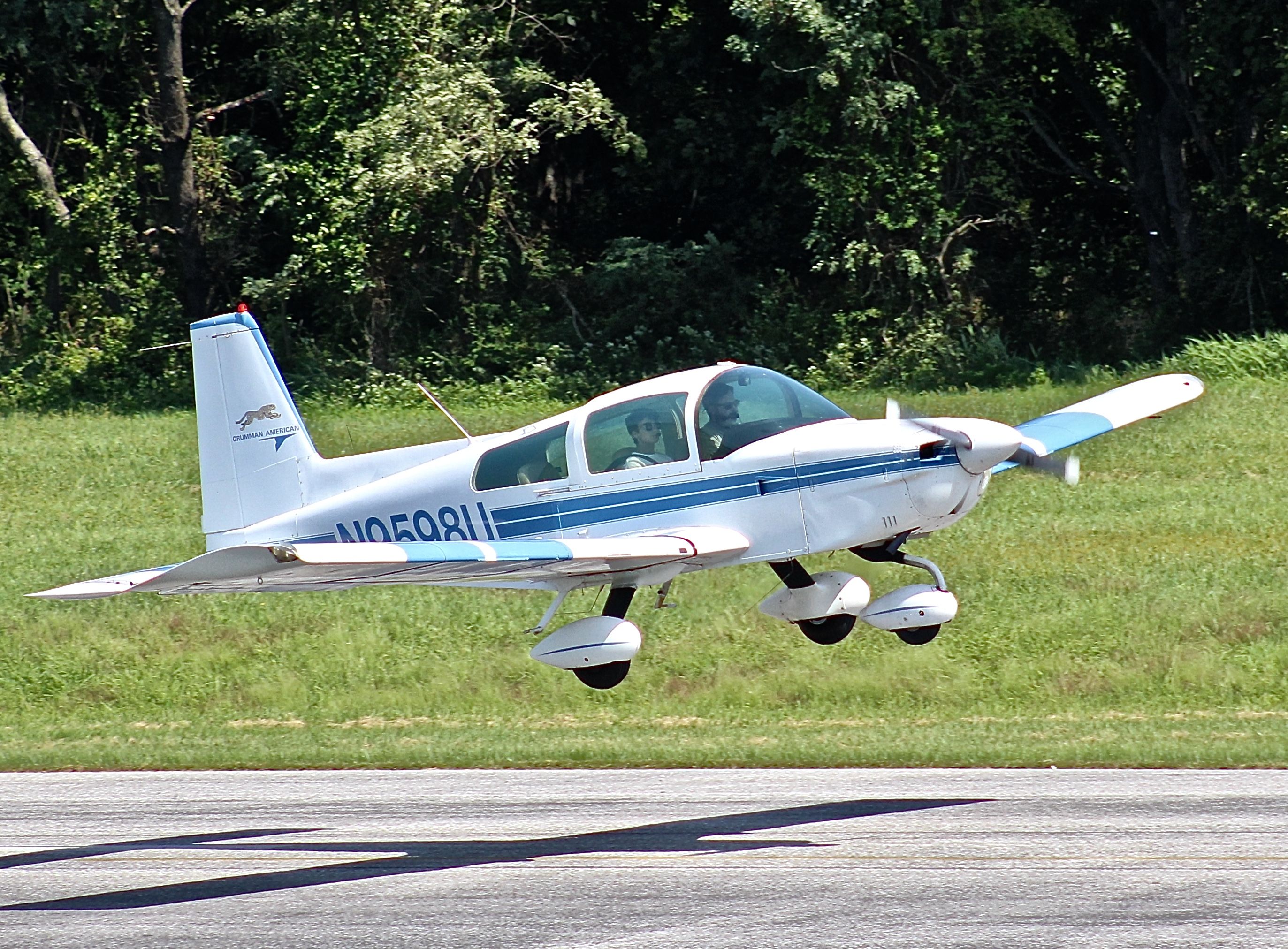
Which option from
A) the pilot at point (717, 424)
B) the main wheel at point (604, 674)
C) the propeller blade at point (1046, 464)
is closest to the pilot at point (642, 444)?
the pilot at point (717, 424)

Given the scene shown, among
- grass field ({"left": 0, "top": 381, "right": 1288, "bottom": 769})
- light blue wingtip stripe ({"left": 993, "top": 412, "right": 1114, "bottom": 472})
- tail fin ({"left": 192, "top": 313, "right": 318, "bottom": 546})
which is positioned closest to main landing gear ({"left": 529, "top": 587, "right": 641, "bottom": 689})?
tail fin ({"left": 192, "top": 313, "right": 318, "bottom": 546})

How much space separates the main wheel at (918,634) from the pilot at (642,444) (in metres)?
2.23

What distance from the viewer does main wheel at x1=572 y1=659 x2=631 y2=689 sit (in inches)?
494

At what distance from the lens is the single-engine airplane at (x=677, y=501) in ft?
40.1

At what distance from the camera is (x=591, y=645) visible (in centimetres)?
1233

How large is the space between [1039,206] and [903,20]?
8.38 m

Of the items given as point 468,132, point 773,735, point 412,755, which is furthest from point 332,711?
point 468,132

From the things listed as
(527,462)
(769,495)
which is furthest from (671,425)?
(527,462)

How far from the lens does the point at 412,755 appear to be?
765 inches

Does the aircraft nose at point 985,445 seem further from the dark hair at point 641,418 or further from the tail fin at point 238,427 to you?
the tail fin at point 238,427

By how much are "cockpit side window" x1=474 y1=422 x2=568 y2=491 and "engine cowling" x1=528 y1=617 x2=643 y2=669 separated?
4.10ft

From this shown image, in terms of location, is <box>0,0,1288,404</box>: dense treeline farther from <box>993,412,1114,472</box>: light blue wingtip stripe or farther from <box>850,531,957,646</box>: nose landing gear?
<box>850,531,957,646</box>: nose landing gear

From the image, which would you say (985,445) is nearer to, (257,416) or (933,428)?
(933,428)

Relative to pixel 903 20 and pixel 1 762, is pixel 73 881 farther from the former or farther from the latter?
pixel 903 20
